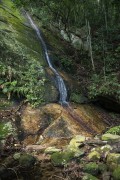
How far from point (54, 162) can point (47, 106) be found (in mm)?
3745

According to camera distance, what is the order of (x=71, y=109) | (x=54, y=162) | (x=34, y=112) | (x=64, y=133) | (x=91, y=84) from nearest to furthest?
(x=54, y=162) → (x=64, y=133) → (x=34, y=112) → (x=71, y=109) → (x=91, y=84)

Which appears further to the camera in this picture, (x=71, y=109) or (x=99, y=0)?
(x=99, y=0)

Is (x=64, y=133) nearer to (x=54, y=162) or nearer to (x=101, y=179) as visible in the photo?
(x=54, y=162)

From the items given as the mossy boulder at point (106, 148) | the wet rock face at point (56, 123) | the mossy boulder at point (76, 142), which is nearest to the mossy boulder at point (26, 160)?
the mossy boulder at point (76, 142)

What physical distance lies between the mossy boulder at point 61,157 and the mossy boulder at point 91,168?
506 mm

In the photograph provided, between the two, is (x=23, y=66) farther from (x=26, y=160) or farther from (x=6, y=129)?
(x=26, y=160)

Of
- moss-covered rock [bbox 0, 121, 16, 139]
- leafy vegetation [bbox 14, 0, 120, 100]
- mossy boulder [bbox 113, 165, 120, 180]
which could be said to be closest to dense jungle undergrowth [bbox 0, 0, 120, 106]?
leafy vegetation [bbox 14, 0, 120, 100]

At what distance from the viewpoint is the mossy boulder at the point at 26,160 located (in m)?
6.78

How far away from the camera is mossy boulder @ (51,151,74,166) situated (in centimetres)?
681

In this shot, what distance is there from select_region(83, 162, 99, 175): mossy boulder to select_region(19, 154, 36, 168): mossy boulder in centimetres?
134

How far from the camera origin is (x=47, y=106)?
10.4 m

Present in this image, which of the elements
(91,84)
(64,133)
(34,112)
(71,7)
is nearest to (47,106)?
(34,112)

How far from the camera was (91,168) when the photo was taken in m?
6.40

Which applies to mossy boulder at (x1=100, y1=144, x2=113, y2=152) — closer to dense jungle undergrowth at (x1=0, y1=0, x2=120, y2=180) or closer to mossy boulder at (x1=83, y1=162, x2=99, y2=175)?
dense jungle undergrowth at (x1=0, y1=0, x2=120, y2=180)
